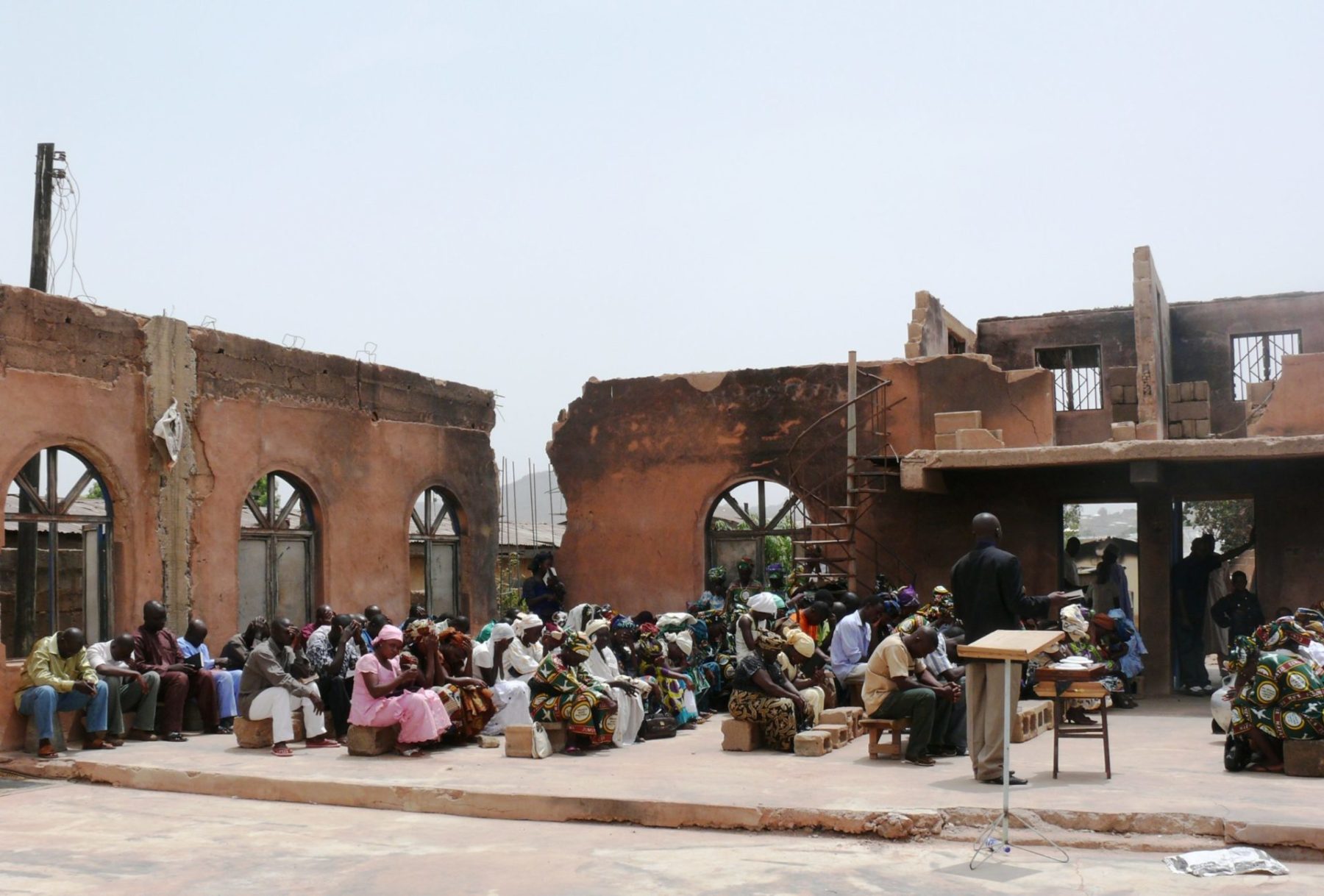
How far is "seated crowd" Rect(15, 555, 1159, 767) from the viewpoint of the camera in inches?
404

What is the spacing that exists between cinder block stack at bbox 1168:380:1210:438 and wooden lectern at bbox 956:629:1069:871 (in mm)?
10409

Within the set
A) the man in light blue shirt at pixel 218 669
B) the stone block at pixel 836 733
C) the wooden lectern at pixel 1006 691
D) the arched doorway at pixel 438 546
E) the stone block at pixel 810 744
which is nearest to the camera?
the wooden lectern at pixel 1006 691

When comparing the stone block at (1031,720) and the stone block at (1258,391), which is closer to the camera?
the stone block at (1031,720)

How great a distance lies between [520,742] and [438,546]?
24.7ft

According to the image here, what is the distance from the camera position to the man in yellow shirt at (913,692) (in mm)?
9383

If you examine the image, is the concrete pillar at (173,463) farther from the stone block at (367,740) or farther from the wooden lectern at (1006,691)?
the wooden lectern at (1006,691)

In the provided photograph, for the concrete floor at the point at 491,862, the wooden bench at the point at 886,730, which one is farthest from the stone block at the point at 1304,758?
the wooden bench at the point at 886,730

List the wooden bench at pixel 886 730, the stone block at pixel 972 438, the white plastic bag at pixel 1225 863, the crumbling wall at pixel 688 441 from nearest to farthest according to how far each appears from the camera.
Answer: the white plastic bag at pixel 1225 863, the wooden bench at pixel 886 730, the stone block at pixel 972 438, the crumbling wall at pixel 688 441

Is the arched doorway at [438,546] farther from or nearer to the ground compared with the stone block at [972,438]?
nearer to the ground

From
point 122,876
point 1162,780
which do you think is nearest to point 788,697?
point 1162,780

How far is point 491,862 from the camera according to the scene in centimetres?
693

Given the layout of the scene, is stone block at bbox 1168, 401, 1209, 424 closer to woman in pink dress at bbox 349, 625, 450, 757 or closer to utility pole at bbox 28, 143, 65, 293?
woman in pink dress at bbox 349, 625, 450, 757

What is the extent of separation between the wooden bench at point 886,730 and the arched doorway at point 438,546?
27.5ft

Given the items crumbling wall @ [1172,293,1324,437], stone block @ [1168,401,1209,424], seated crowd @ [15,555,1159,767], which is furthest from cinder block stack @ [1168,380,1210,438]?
crumbling wall @ [1172,293,1324,437]
